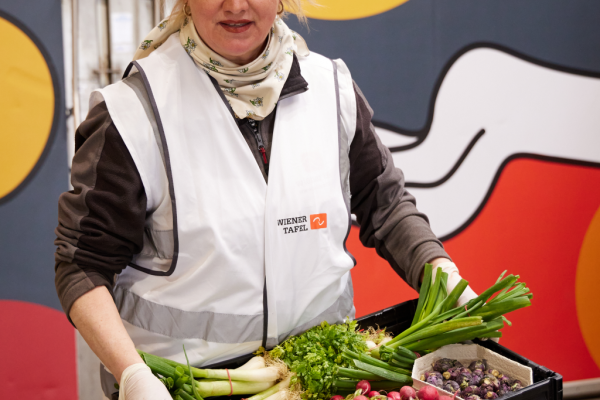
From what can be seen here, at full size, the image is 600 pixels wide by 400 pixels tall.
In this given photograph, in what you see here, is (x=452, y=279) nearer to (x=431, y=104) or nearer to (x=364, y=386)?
(x=364, y=386)

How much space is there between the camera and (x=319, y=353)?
1354 mm

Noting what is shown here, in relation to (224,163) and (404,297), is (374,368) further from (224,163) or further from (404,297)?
→ (404,297)

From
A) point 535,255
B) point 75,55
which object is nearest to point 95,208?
point 75,55

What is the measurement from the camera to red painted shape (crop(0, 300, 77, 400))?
2404 millimetres

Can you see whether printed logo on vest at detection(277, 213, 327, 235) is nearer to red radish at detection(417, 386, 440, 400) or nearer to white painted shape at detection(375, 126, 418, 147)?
red radish at detection(417, 386, 440, 400)

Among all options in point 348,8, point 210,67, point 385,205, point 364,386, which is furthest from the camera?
point 348,8

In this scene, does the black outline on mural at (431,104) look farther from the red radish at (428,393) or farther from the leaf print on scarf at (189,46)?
the red radish at (428,393)

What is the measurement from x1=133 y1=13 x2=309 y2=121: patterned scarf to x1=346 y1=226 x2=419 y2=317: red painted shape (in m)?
1.46

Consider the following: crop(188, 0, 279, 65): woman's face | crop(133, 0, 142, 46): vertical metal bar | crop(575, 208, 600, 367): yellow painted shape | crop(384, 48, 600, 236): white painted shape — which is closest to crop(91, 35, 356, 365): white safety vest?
crop(188, 0, 279, 65): woman's face

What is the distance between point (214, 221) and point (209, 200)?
5 centimetres

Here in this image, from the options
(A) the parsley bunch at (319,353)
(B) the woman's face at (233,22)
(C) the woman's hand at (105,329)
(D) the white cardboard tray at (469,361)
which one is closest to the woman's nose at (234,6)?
(B) the woman's face at (233,22)

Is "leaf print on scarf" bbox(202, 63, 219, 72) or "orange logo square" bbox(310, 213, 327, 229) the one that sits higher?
"leaf print on scarf" bbox(202, 63, 219, 72)

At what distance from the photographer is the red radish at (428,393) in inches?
45.9

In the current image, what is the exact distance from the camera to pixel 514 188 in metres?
2.99
